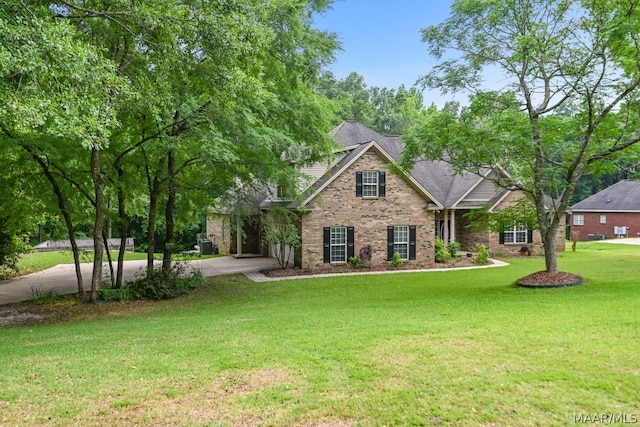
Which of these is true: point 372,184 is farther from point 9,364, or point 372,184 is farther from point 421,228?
point 9,364

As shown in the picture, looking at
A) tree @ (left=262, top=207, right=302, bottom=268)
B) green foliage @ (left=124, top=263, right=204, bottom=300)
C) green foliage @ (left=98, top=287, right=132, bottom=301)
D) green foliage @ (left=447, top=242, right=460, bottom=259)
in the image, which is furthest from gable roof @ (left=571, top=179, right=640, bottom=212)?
green foliage @ (left=98, top=287, right=132, bottom=301)

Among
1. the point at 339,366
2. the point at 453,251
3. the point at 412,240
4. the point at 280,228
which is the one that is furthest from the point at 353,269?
the point at 339,366

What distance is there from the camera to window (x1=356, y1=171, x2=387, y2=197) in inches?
758

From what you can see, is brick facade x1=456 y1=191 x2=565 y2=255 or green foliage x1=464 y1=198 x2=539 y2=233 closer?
green foliage x1=464 y1=198 x2=539 y2=233

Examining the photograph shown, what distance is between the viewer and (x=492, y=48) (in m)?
13.1

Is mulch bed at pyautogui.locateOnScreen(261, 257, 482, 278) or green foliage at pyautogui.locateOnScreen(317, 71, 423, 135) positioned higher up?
green foliage at pyautogui.locateOnScreen(317, 71, 423, 135)

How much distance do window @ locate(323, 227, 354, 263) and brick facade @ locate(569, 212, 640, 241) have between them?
31.6 metres

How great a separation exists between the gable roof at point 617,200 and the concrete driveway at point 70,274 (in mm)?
32613

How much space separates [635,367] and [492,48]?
1065 cm

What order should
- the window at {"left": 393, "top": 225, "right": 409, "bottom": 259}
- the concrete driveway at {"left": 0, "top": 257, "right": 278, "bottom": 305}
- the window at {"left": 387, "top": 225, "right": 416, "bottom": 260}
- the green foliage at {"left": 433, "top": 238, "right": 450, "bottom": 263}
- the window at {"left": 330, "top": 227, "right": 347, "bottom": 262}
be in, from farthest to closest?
the green foliage at {"left": 433, "top": 238, "right": 450, "bottom": 263} → the window at {"left": 393, "top": 225, "right": 409, "bottom": 259} → the window at {"left": 387, "top": 225, "right": 416, "bottom": 260} → the window at {"left": 330, "top": 227, "right": 347, "bottom": 262} → the concrete driveway at {"left": 0, "top": 257, "right": 278, "bottom": 305}

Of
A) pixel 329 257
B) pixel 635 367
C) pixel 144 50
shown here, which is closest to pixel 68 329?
pixel 144 50

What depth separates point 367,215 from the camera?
63.8ft

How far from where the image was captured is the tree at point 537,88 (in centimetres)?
1130

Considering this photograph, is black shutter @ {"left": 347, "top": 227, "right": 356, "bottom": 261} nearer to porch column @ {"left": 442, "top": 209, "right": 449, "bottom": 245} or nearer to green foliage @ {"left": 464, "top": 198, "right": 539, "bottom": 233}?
green foliage @ {"left": 464, "top": 198, "right": 539, "bottom": 233}
